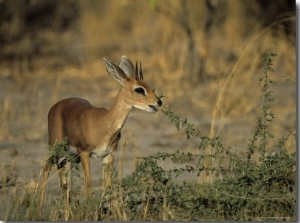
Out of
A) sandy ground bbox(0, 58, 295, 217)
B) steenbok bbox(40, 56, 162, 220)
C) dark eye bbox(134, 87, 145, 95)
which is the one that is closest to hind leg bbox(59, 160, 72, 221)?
steenbok bbox(40, 56, 162, 220)

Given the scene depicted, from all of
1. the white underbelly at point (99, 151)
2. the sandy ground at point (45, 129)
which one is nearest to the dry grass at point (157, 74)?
the sandy ground at point (45, 129)


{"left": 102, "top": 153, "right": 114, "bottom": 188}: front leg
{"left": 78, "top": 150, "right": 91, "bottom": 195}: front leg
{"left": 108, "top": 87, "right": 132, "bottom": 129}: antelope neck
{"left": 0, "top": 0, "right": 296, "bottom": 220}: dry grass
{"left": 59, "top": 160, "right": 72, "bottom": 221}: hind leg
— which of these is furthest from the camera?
{"left": 0, "top": 0, "right": 296, "bottom": 220}: dry grass

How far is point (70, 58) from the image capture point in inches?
542

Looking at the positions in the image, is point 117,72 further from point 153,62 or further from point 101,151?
point 153,62

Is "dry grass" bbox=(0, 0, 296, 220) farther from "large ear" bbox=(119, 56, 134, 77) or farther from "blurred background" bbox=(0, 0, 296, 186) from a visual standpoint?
"large ear" bbox=(119, 56, 134, 77)

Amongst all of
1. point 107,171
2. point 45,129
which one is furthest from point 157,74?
point 107,171

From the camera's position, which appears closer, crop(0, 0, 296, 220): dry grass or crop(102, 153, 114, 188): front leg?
crop(102, 153, 114, 188): front leg

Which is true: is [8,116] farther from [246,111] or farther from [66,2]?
[66,2]

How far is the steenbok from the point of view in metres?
7.22

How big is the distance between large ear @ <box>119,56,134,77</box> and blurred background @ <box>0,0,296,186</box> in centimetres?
121

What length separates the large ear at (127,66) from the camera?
7.38 meters

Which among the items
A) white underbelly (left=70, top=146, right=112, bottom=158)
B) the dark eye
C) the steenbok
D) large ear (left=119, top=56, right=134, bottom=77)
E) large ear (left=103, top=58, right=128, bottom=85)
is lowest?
white underbelly (left=70, top=146, right=112, bottom=158)

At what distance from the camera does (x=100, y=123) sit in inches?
287

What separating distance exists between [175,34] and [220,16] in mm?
1317
